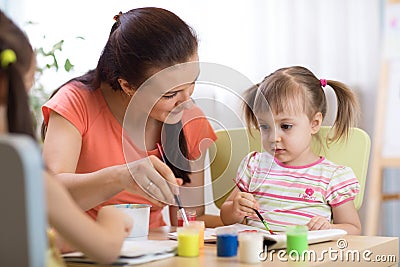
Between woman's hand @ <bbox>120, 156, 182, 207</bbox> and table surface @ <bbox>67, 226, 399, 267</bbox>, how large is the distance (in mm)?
117

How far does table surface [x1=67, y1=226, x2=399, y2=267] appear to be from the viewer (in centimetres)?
113

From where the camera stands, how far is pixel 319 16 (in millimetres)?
2824

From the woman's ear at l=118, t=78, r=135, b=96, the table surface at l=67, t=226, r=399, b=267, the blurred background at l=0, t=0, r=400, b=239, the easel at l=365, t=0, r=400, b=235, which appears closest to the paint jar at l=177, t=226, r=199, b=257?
the table surface at l=67, t=226, r=399, b=267

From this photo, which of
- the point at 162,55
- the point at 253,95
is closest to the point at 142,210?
the point at 162,55

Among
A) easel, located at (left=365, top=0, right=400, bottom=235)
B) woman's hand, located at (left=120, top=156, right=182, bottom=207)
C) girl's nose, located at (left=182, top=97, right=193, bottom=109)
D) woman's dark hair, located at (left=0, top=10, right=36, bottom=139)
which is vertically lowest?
easel, located at (left=365, top=0, right=400, bottom=235)

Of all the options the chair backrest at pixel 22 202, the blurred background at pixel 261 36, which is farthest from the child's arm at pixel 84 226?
the blurred background at pixel 261 36

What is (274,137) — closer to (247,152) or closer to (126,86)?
(247,152)

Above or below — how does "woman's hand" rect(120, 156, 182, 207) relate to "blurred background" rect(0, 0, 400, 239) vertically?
below

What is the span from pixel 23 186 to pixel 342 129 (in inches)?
47.5

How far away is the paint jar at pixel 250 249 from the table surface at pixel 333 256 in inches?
0.5

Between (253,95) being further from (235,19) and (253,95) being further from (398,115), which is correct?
(235,19)

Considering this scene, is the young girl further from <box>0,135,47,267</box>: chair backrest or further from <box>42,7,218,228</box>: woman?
<box>0,135,47,267</box>: chair backrest

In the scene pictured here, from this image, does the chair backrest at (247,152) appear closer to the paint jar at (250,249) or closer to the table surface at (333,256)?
the table surface at (333,256)

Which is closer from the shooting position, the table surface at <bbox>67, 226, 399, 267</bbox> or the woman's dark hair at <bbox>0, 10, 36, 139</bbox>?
the woman's dark hair at <bbox>0, 10, 36, 139</bbox>
